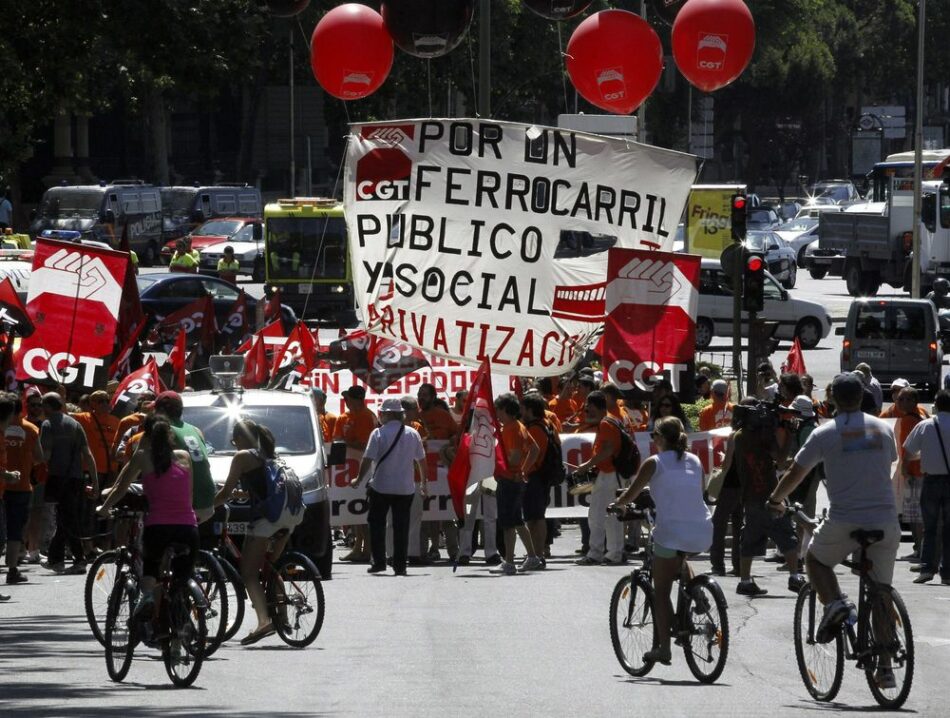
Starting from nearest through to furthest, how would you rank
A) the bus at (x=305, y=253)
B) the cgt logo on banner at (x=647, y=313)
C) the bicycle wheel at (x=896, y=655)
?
the bicycle wheel at (x=896, y=655), the cgt logo on banner at (x=647, y=313), the bus at (x=305, y=253)

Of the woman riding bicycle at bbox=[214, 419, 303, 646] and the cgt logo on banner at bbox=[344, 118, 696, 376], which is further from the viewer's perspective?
the cgt logo on banner at bbox=[344, 118, 696, 376]

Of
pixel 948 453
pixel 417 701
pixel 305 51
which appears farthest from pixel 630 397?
pixel 305 51

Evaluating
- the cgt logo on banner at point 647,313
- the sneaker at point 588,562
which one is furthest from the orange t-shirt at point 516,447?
the cgt logo on banner at point 647,313

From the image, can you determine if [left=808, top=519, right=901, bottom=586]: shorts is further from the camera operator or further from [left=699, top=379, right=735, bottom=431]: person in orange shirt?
[left=699, top=379, right=735, bottom=431]: person in orange shirt

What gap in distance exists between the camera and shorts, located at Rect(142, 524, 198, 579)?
34.6 ft

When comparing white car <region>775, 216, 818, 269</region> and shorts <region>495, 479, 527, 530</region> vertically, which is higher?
white car <region>775, 216, 818, 269</region>

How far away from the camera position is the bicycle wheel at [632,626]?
A: 1070cm

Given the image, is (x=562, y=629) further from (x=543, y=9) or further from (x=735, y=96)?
(x=735, y=96)

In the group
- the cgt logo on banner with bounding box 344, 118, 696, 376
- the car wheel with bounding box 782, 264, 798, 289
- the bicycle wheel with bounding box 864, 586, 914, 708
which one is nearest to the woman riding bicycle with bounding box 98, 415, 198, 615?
the bicycle wheel with bounding box 864, 586, 914, 708

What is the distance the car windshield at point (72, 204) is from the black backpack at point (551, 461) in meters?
41.1

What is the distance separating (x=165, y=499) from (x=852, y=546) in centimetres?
358

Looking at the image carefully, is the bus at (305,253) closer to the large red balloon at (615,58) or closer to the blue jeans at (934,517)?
the large red balloon at (615,58)

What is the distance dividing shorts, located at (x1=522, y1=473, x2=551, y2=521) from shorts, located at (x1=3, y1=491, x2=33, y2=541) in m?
4.04

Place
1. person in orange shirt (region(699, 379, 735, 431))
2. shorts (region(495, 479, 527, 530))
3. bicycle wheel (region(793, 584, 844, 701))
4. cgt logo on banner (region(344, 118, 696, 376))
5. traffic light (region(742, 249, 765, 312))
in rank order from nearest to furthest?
1. bicycle wheel (region(793, 584, 844, 701))
2. shorts (region(495, 479, 527, 530))
3. cgt logo on banner (region(344, 118, 696, 376))
4. person in orange shirt (region(699, 379, 735, 431))
5. traffic light (region(742, 249, 765, 312))
